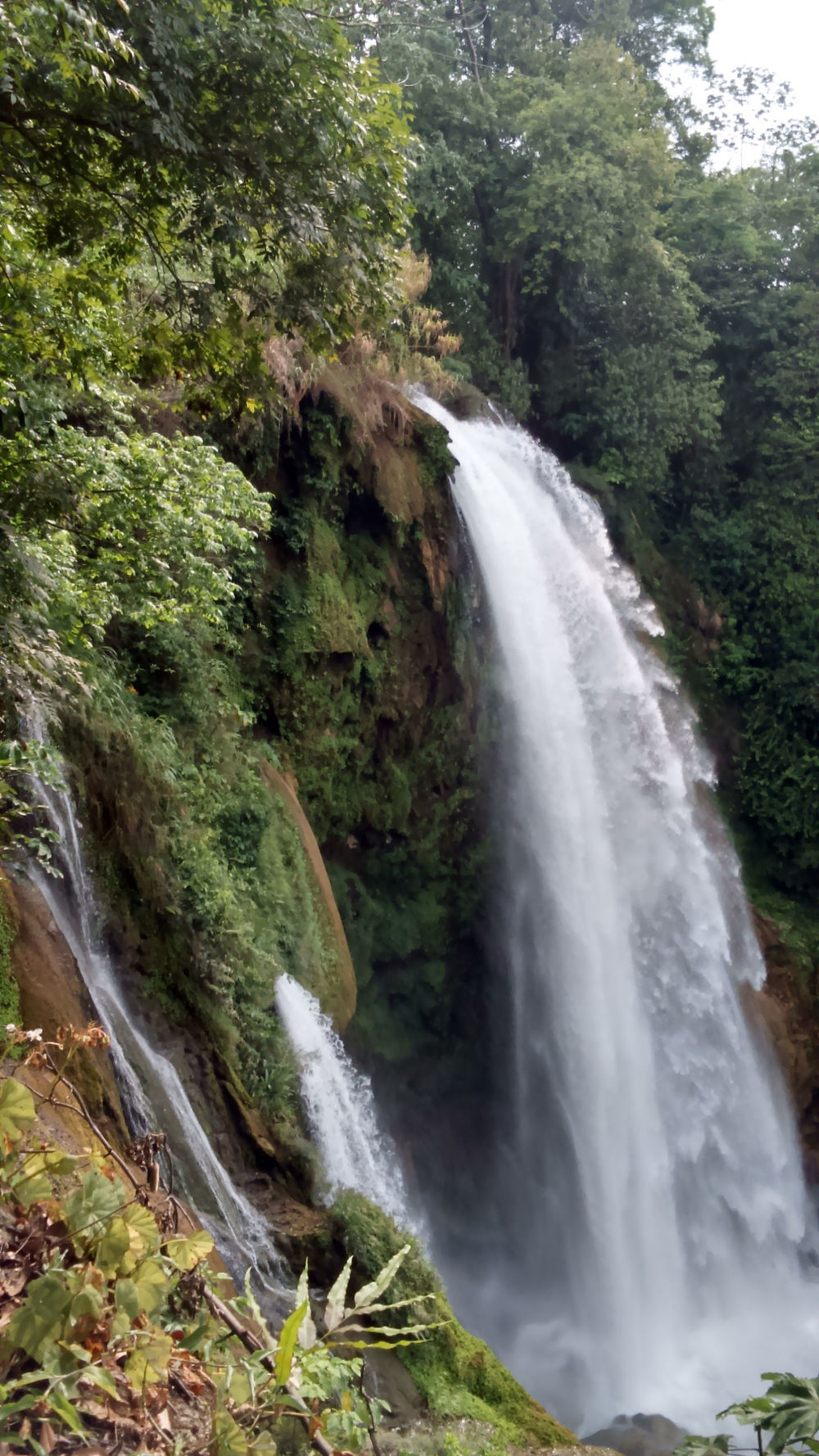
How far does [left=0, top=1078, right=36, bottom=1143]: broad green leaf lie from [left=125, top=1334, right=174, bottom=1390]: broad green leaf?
56 cm

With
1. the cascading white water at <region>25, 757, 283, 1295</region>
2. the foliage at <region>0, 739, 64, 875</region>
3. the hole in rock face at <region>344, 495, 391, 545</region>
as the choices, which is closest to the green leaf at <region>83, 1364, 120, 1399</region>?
the foliage at <region>0, 739, 64, 875</region>

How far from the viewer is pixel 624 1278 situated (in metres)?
11.1

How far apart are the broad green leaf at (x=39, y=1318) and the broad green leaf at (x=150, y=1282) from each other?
19cm

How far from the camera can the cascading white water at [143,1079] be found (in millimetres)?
4984

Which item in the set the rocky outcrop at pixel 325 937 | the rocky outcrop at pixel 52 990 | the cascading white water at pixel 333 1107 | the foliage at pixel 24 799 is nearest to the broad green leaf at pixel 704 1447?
the rocky outcrop at pixel 52 990

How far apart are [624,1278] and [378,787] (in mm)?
6470

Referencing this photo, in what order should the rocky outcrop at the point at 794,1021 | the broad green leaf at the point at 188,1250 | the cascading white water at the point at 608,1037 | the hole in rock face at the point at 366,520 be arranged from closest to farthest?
the broad green leaf at the point at 188,1250 → the hole in rock face at the point at 366,520 → the cascading white water at the point at 608,1037 → the rocky outcrop at the point at 794,1021

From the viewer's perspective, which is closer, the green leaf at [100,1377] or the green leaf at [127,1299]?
the green leaf at [100,1377]

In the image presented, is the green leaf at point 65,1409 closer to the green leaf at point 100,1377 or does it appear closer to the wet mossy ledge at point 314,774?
the green leaf at point 100,1377

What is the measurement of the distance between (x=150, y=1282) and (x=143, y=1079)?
3.23 meters

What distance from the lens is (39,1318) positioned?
1943 mm

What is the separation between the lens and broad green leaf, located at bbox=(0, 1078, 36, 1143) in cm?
223

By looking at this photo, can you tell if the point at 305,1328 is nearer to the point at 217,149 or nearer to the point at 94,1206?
the point at 94,1206

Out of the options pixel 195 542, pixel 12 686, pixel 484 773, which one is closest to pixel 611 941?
pixel 484 773
